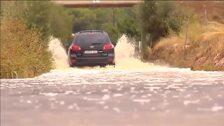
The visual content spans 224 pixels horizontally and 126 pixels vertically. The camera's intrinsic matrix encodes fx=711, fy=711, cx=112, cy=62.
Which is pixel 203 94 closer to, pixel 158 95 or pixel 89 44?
pixel 158 95

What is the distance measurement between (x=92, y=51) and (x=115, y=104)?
12677mm

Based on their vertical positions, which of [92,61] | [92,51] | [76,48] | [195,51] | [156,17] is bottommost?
[92,61]

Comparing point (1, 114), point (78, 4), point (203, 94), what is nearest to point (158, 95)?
point (203, 94)

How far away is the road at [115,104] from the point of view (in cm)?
796

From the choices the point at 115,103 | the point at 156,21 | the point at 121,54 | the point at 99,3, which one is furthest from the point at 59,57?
the point at 99,3

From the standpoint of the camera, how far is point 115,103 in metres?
9.97

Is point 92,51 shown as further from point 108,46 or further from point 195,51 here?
point 195,51

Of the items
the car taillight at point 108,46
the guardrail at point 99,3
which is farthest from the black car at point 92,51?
the guardrail at point 99,3

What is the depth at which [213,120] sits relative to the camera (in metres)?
7.82

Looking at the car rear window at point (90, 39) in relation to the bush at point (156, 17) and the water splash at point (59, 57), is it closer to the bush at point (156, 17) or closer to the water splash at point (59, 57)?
the water splash at point (59, 57)

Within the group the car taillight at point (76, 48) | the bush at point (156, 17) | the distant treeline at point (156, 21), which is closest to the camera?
the car taillight at point (76, 48)

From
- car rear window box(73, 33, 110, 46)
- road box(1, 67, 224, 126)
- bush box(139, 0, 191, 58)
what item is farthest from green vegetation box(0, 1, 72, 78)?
bush box(139, 0, 191, 58)

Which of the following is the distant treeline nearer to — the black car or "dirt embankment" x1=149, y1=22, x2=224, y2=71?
"dirt embankment" x1=149, y1=22, x2=224, y2=71

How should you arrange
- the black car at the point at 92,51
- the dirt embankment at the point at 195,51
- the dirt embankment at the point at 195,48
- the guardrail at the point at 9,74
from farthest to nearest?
the black car at the point at 92,51 → the dirt embankment at the point at 195,48 → the dirt embankment at the point at 195,51 → the guardrail at the point at 9,74
